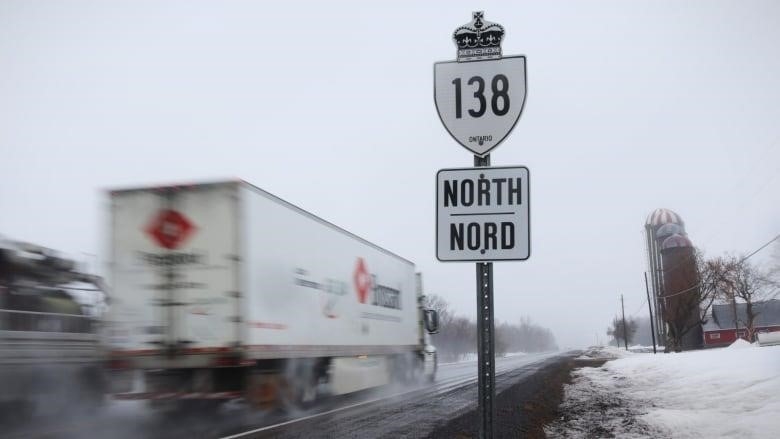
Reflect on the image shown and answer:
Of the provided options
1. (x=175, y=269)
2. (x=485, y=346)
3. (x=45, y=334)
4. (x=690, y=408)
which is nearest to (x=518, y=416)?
(x=690, y=408)

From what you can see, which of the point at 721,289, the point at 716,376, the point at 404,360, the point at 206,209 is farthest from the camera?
the point at 721,289

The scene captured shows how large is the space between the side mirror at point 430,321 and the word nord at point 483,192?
20233mm

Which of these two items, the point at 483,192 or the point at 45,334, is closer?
the point at 483,192

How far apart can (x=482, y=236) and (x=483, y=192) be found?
275 mm

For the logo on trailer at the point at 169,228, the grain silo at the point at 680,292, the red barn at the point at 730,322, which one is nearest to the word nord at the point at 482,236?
the logo on trailer at the point at 169,228

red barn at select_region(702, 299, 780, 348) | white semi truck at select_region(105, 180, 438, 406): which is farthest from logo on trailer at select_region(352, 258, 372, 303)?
red barn at select_region(702, 299, 780, 348)

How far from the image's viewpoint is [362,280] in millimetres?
17203

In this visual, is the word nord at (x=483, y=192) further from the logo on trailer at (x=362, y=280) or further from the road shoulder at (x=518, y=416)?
the logo on trailer at (x=362, y=280)

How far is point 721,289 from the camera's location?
71.1 metres

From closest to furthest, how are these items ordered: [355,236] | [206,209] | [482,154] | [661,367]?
[482,154]
[206,209]
[355,236]
[661,367]

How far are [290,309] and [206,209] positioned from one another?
2611 mm

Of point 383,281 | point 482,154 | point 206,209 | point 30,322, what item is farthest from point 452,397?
point 482,154

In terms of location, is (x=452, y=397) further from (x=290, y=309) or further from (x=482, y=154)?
(x=482, y=154)

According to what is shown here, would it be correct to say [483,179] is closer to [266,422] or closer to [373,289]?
[266,422]
